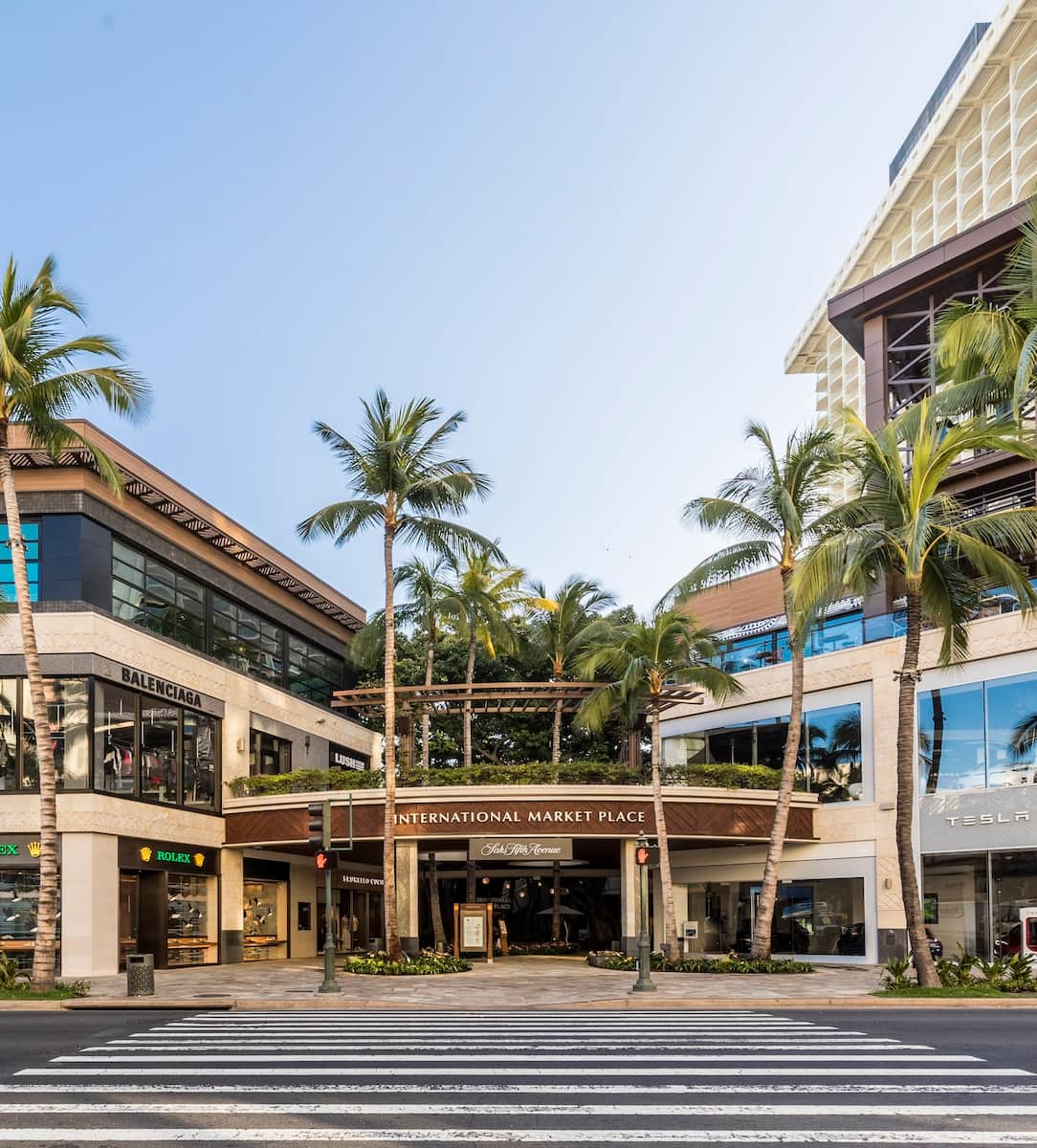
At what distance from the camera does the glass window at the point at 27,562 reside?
32.2 m

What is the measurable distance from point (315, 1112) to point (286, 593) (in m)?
36.5

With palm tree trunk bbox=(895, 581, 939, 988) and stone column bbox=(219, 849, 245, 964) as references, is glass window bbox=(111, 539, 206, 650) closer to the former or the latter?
stone column bbox=(219, 849, 245, 964)

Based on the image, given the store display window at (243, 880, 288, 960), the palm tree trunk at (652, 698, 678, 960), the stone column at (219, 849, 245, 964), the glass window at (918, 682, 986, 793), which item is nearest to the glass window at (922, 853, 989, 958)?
the glass window at (918, 682, 986, 793)

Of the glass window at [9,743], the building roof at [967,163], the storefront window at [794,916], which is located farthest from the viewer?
the building roof at [967,163]

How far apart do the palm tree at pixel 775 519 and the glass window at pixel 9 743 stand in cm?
1640

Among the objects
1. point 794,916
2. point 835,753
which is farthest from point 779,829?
point 794,916

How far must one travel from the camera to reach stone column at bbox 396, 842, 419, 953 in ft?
119

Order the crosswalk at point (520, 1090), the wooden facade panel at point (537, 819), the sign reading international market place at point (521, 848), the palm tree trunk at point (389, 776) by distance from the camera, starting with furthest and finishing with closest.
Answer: the sign reading international market place at point (521, 848) < the wooden facade panel at point (537, 819) < the palm tree trunk at point (389, 776) < the crosswalk at point (520, 1090)

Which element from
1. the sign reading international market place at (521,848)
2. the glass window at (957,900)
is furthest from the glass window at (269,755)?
the glass window at (957,900)

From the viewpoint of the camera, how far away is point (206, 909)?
126 feet

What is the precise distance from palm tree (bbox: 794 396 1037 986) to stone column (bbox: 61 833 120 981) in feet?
59.2

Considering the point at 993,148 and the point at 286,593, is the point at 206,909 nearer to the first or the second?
the point at 286,593

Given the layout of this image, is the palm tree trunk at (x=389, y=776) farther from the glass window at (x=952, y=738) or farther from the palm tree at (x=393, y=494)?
the glass window at (x=952, y=738)

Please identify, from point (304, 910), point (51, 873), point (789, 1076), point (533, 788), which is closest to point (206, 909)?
point (304, 910)
